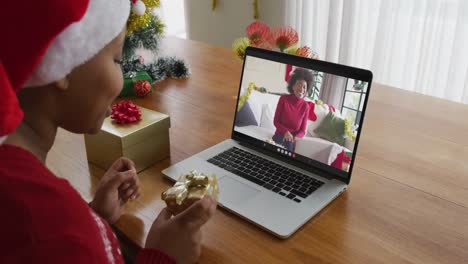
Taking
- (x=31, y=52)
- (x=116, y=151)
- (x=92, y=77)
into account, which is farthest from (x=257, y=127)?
(x=31, y=52)

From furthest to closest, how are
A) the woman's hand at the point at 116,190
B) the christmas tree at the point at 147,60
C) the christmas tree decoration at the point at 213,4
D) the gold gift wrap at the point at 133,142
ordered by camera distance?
the christmas tree decoration at the point at 213,4 → the christmas tree at the point at 147,60 → the gold gift wrap at the point at 133,142 → the woman's hand at the point at 116,190

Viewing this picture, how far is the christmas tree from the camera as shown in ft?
4.41

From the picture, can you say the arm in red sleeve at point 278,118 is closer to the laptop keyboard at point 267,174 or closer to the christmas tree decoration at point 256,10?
the laptop keyboard at point 267,174

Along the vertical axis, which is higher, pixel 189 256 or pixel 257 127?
pixel 257 127

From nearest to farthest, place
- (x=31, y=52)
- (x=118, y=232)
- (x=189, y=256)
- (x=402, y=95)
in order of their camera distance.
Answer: (x=31, y=52), (x=189, y=256), (x=118, y=232), (x=402, y=95)

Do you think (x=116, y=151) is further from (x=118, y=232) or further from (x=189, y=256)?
(x=189, y=256)

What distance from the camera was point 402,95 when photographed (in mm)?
1369

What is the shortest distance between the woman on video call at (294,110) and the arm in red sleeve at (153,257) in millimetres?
378

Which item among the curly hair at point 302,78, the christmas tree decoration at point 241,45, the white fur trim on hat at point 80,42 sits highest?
the white fur trim on hat at point 80,42

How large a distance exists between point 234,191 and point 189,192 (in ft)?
0.46

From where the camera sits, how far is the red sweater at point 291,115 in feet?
3.12

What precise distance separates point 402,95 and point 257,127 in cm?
57

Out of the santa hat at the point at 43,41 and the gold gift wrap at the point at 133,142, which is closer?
the santa hat at the point at 43,41

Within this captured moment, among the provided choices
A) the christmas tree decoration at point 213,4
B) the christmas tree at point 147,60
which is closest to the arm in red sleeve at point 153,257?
the christmas tree at point 147,60
